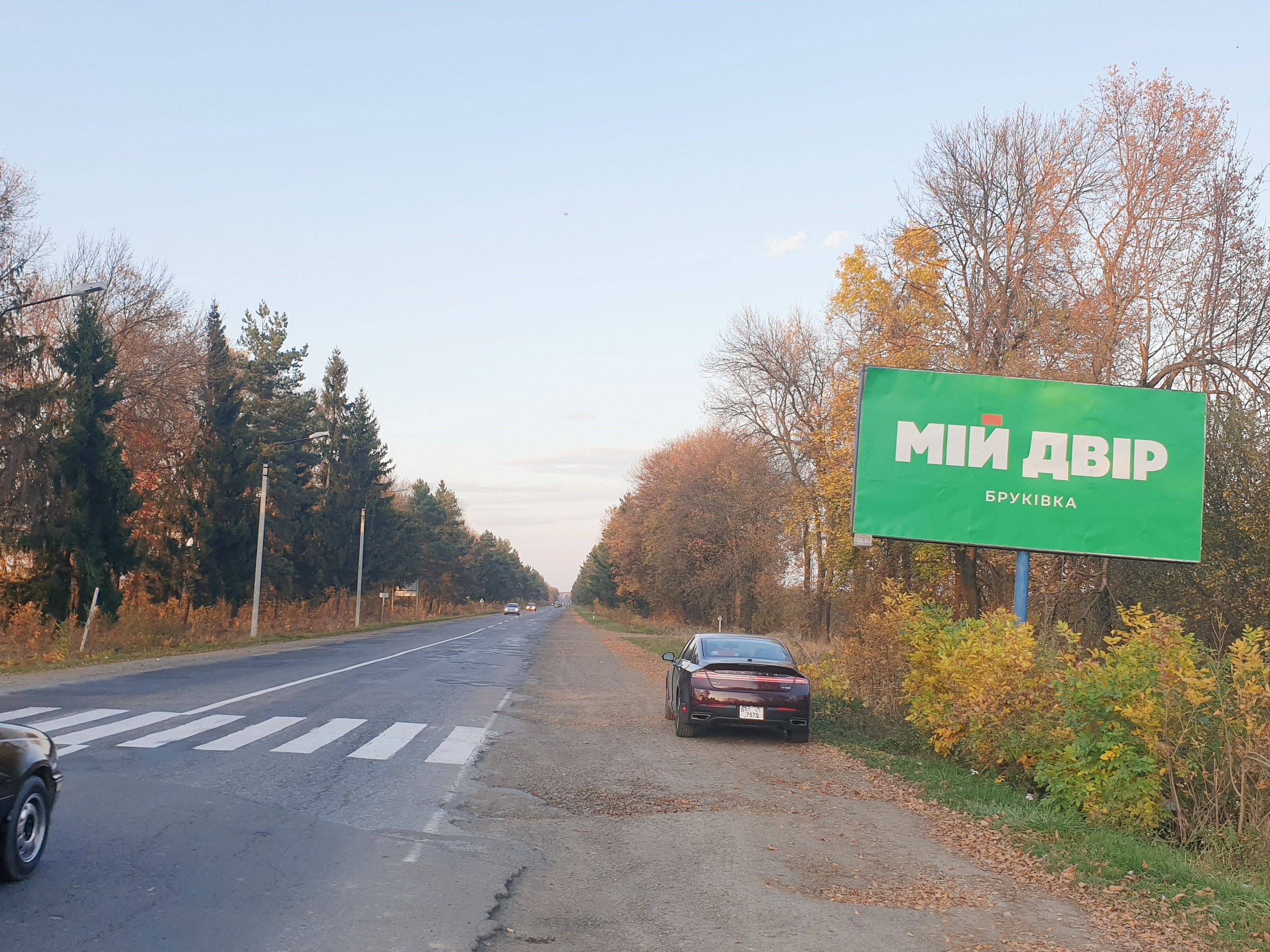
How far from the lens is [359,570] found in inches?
2261

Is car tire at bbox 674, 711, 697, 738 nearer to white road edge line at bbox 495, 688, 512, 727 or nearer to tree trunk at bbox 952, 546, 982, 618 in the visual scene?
white road edge line at bbox 495, 688, 512, 727

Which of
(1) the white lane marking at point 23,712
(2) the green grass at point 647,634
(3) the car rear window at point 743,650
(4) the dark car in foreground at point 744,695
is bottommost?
(2) the green grass at point 647,634

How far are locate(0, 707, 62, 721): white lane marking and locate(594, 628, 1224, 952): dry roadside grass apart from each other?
399 inches

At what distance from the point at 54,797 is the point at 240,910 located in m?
1.89

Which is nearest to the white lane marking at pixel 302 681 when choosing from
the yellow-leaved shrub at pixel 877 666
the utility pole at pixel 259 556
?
the utility pole at pixel 259 556

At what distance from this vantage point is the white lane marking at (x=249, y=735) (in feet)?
38.3

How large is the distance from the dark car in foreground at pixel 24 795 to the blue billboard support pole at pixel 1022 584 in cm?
1279

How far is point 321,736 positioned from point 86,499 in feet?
75.7

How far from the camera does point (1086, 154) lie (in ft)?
94.0

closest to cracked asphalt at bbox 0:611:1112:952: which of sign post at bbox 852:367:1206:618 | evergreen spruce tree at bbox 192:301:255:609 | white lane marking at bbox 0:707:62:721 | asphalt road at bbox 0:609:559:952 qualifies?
asphalt road at bbox 0:609:559:952

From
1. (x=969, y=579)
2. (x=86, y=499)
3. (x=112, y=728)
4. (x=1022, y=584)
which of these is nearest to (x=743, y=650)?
(x=1022, y=584)

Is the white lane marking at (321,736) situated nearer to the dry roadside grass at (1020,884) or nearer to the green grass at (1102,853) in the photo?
the dry roadside grass at (1020,884)

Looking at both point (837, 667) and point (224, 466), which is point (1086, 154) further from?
point (224, 466)

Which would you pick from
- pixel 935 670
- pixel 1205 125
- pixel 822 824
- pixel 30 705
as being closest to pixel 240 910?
pixel 822 824
